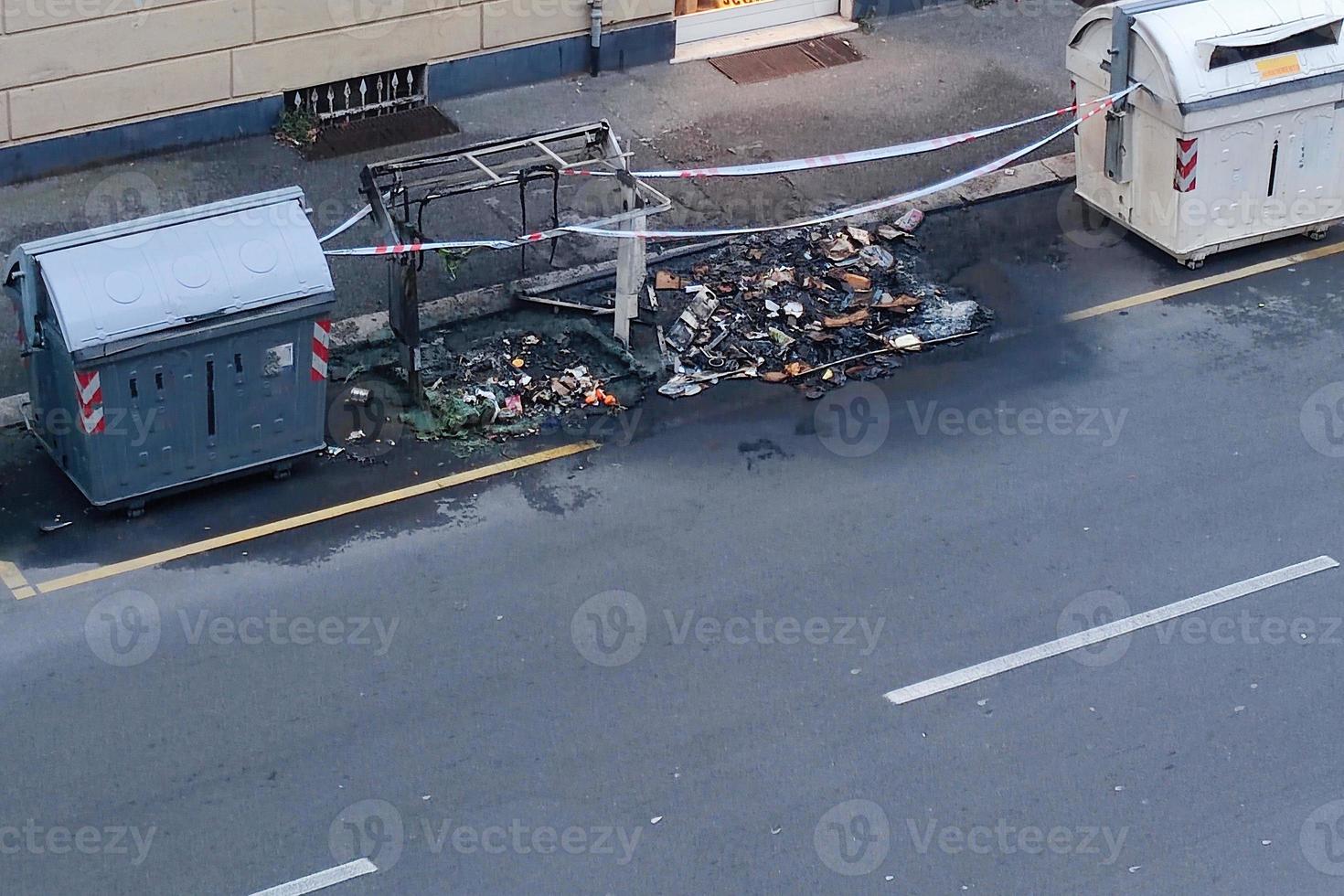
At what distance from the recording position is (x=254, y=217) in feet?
34.4

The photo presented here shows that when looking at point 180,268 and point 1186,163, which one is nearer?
point 180,268

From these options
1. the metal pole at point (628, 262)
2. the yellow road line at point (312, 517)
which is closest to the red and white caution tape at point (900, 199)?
the metal pole at point (628, 262)

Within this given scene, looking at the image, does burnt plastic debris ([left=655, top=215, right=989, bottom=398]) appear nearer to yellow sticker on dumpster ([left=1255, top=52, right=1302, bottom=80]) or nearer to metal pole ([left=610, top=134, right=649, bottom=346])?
metal pole ([left=610, top=134, right=649, bottom=346])

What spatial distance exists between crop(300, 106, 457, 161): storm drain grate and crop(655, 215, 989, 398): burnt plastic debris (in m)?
2.91

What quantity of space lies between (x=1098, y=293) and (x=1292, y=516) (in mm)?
2769

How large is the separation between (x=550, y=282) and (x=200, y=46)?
11.2 ft

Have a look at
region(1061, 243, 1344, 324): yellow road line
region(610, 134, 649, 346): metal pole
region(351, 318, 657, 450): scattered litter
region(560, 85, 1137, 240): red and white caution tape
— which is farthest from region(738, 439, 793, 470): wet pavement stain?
region(1061, 243, 1344, 324): yellow road line

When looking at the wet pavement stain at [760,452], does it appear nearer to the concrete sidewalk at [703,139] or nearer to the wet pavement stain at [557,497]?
the wet pavement stain at [557,497]

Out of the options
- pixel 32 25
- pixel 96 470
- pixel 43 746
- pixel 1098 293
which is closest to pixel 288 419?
pixel 96 470

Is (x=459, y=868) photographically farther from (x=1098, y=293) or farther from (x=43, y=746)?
(x=1098, y=293)

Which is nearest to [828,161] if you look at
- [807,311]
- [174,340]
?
[807,311]

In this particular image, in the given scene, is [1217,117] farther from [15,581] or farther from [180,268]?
[15,581]

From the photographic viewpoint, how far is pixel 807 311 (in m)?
12.8

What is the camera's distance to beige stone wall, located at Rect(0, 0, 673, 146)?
13484mm
